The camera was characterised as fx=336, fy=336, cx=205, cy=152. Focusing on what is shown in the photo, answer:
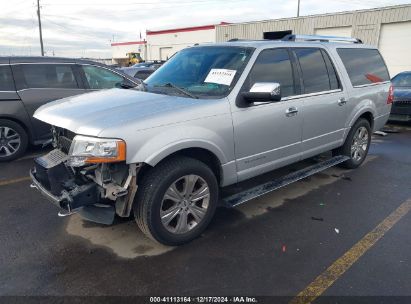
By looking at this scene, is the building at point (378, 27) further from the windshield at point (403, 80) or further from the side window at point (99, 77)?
the side window at point (99, 77)

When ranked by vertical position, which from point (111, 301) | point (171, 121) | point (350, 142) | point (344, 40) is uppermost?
point (344, 40)

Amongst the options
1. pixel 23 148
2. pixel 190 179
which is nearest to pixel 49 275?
pixel 190 179

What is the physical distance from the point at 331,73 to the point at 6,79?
5195mm

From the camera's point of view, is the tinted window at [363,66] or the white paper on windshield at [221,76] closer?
the white paper on windshield at [221,76]

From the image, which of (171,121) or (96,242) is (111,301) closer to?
(96,242)

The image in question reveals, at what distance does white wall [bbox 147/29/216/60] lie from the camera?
40156 mm

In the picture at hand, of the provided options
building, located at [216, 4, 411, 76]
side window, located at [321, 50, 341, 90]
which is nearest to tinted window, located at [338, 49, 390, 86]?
side window, located at [321, 50, 341, 90]

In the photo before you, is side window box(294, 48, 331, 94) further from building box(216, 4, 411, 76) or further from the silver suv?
building box(216, 4, 411, 76)

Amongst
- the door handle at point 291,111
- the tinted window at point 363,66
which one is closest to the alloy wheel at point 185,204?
the door handle at point 291,111

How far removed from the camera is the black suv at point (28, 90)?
18.5 feet

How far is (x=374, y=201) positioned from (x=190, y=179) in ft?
8.72

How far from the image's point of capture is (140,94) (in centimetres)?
359

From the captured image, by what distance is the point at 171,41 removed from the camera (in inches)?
1806

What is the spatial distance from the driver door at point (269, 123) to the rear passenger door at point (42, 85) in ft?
13.1
